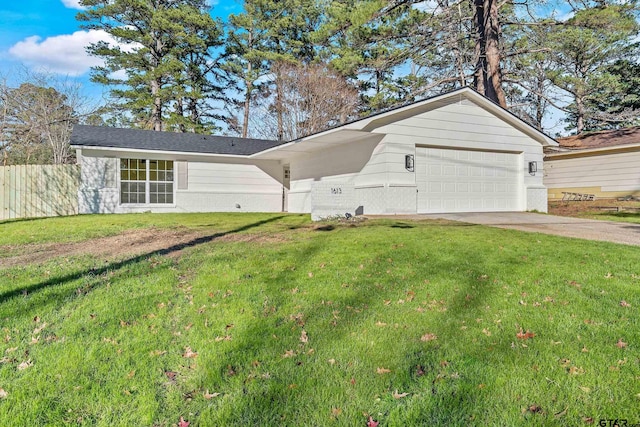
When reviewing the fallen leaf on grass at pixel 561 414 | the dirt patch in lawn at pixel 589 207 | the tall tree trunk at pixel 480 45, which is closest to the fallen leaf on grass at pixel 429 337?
the fallen leaf on grass at pixel 561 414

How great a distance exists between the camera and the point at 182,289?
4.11m

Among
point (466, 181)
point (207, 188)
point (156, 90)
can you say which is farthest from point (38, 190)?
point (466, 181)

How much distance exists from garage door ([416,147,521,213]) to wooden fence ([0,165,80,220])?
1231cm

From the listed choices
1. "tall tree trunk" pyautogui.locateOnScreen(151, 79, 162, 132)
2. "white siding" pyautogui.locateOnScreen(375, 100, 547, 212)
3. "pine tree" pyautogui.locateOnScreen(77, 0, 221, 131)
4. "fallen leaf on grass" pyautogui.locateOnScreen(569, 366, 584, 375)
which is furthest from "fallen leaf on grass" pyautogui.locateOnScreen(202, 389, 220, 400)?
"tall tree trunk" pyautogui.locateOnScreen(151, 79, 162, 132)

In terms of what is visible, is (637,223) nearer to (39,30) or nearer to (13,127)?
(13,127)

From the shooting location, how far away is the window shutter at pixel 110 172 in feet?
46.6

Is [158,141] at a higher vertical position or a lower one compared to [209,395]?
higher

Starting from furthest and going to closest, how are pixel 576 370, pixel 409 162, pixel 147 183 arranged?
1. pixel 147 183
2. pixel 409 162
3. pixel 576 370

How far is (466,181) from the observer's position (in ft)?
41.1

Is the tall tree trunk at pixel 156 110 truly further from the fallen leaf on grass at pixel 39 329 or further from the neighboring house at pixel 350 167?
the fallen leaf on grass at pixel 39 329

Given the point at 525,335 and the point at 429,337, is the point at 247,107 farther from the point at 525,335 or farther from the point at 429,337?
the point at 525,335

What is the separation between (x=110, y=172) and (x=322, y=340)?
14.0 meters

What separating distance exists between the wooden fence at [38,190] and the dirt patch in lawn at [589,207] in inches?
684

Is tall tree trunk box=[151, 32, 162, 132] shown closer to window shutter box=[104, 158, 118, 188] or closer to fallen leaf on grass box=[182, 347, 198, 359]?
window shutter box=[104, 158, 118, 188]
